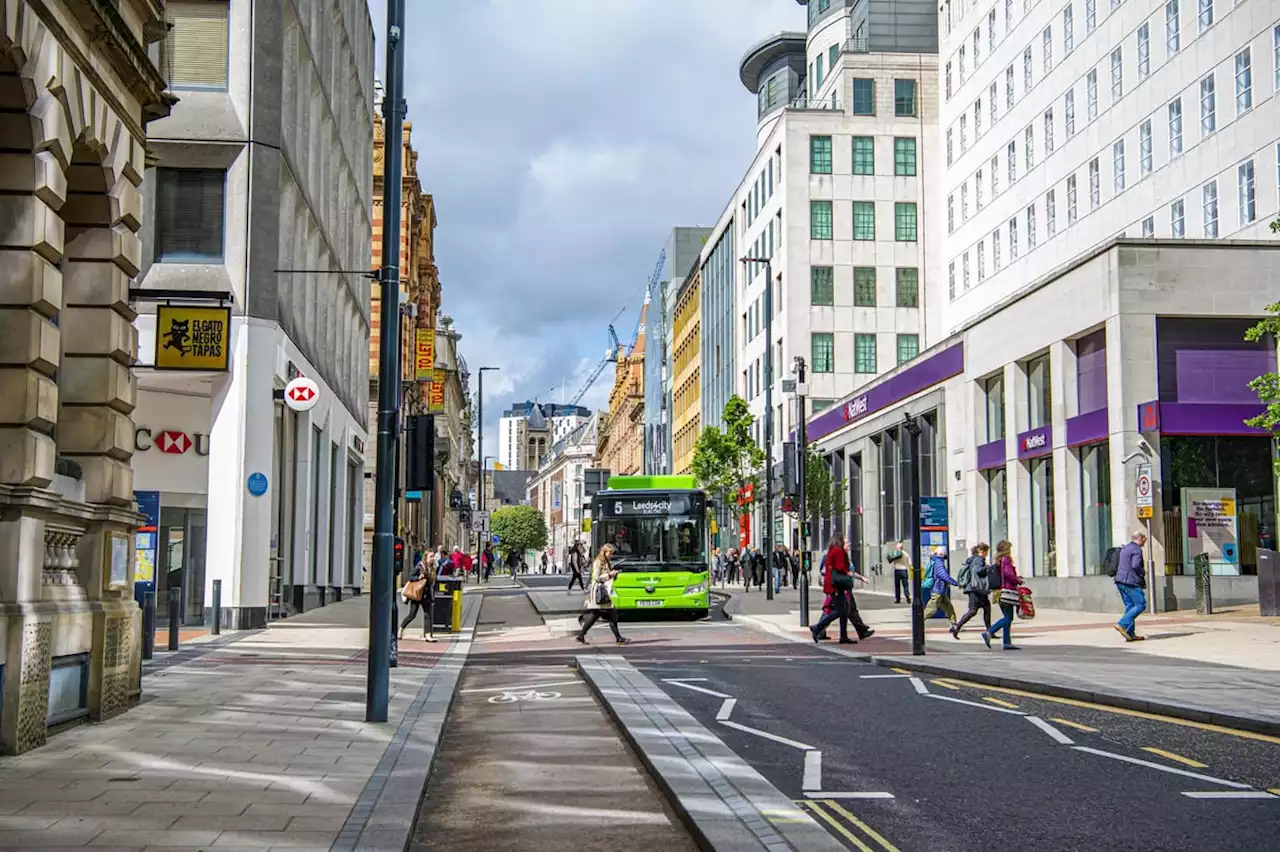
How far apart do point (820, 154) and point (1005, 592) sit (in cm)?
4972

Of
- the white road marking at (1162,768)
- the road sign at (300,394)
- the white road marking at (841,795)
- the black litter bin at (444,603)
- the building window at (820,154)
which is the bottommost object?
the white road marking at (841,795)

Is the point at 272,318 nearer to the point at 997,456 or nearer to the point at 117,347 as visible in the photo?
the point at 117,347

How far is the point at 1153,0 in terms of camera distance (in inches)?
1641

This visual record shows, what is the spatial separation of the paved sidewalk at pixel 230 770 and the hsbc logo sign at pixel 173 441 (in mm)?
11343

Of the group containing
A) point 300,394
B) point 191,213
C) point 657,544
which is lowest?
Result: point 657,544

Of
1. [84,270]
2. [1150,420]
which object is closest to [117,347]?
[84,270]

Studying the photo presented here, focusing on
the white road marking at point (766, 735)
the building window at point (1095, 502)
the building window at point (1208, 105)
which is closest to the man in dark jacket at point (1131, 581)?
the building window at point (1095, 502)

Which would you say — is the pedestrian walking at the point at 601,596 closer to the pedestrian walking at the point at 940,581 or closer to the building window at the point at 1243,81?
the pedestrian walking at the point at 940,581

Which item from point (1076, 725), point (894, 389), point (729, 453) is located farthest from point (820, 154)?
point (1076, 725)

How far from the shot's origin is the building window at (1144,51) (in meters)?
42.0

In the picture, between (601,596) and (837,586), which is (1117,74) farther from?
(601,596)

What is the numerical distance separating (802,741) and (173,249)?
64.7 ft

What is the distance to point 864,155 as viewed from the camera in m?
69.6

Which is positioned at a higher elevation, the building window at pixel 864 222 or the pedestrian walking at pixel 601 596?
the building window at pixel 864 222
